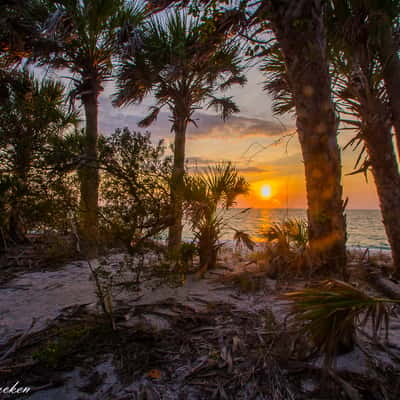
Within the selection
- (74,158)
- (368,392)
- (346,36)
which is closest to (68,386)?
(368,392)

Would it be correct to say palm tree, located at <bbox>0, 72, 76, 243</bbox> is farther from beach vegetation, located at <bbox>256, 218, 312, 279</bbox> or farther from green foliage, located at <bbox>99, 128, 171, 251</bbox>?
beach vegetation, located at <bbox>256, 218, 312, 279</bbox>

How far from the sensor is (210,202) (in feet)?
14.9

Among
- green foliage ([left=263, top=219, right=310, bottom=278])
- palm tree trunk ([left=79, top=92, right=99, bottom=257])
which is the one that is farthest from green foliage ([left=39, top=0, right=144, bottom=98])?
green foliage ([left=263, top=219, right=310, bottom=278])

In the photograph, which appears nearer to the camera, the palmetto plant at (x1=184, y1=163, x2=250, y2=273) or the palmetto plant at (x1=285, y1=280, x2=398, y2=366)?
the palmetto plant at (x1=285, y1=280, x2=398, y2=366)

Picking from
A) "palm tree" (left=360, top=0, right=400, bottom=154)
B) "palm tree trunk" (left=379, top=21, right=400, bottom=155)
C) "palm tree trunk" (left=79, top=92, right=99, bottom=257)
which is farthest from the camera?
"palm tree trunk" (left=379, top=21, right=400, bottom=155)

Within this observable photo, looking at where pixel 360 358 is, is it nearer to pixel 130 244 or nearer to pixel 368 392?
pixel 368 392

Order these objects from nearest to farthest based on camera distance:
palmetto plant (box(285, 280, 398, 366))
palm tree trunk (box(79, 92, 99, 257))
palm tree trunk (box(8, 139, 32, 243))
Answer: palmetto plant (box(285, 280, 398, 366)), palm tree trunk (box(8, 139, 32, 243)), palm tree trunk (box(79, 92, 99, 257))

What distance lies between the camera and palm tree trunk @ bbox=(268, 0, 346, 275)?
3512 mm

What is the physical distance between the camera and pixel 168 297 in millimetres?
3326

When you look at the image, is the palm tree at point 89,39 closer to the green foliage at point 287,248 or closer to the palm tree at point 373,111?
the green foliage at point 287,248

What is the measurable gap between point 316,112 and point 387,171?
177 cm

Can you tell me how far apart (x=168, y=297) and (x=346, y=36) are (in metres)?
5.38

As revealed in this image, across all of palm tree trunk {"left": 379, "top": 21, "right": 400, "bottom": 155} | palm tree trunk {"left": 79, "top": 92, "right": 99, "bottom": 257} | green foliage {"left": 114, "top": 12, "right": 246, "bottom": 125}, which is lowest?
palm tree trunk {"left": 79, "top": 92, "right": 99, "bottom": 257}

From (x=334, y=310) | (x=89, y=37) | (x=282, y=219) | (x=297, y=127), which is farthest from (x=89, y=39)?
(x=334, y=310)
